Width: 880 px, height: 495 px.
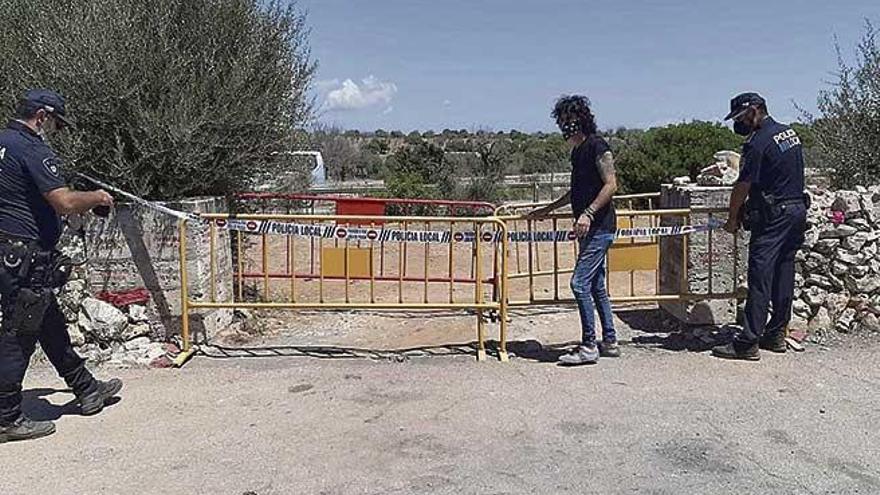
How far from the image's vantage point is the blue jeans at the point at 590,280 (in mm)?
6430

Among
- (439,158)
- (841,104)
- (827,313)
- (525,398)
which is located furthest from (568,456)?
(439,158)

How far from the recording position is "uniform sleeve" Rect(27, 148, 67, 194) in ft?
16.3

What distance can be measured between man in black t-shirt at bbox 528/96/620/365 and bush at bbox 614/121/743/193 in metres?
15.3

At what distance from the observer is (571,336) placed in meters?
7.62

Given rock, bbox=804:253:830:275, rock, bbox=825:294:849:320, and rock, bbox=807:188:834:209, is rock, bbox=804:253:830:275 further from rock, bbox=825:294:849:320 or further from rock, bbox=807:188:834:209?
rock, bbox=807:188:834:209

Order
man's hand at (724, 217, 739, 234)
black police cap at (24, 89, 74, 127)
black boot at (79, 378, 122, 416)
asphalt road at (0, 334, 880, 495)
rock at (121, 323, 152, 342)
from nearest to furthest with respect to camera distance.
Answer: asphalt road at (0, 334, 880, 495) → black police cap at (24, 89, 74, 127) → black boot at (79, 378, 122, 416) → man's hand at (724, 217, 739, 234) → rock at (121, 323, 152, 342)

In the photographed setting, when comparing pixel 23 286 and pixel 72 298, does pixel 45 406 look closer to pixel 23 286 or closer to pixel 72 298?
pixel 23 286

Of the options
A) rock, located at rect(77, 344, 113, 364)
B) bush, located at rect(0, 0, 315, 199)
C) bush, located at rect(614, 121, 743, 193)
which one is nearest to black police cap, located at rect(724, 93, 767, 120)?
bush, located at rect(0, 0, 315, 199)

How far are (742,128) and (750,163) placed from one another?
36 cm

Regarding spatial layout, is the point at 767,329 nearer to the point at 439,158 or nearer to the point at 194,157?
the point at 194,157

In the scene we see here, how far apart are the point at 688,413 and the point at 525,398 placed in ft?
3.67

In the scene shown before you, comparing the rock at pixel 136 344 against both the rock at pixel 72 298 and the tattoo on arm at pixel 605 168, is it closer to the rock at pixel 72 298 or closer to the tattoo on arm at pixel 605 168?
the rock at pixel 72 298

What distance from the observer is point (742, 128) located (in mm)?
6516

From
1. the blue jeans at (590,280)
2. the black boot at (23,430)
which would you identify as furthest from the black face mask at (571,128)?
the black boot at (23,430)
